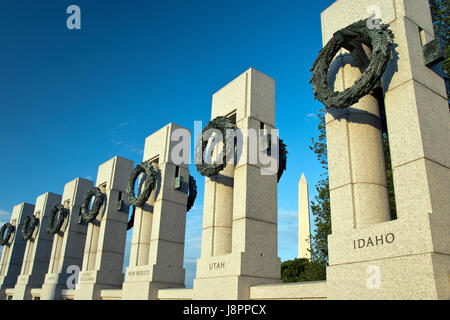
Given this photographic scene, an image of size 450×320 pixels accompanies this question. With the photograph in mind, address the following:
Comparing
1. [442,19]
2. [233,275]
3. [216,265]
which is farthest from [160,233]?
[442,19]

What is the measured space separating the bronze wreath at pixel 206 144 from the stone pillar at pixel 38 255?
20964 mm

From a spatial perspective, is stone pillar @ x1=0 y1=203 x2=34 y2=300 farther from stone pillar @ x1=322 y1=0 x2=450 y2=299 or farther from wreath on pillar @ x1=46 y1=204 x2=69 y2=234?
stone pillar @ x1=322 y1=0 x2=450 y2=299

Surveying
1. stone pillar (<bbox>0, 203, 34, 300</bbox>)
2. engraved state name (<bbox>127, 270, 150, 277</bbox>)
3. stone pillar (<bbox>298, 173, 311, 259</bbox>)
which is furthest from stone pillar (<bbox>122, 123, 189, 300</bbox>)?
stone pillar (<bbox>298, 173, 311, 259</bbox>)

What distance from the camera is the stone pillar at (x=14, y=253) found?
3388 centimetres

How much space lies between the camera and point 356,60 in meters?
10.6

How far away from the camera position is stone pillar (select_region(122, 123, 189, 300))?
1819cm

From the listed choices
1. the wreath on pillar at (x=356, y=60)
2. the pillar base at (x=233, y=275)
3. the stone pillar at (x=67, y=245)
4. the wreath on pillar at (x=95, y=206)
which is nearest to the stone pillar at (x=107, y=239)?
the wreath on pillar at (x=95, y=206)

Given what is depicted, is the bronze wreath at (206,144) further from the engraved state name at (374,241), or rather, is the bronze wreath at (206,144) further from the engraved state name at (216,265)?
the engraved state name at (374,241)

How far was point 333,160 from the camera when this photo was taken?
10422 millimetres

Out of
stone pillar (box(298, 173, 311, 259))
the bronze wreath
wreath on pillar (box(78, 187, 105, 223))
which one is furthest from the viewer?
stone pillar (box(298, 173, 311, 259))

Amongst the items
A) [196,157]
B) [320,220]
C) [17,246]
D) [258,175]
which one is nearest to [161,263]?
[196,157]

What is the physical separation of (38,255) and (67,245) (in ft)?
18.3

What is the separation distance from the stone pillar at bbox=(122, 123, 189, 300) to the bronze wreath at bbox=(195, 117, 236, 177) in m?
3.78

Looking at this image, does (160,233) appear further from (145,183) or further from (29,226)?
(29,226)
